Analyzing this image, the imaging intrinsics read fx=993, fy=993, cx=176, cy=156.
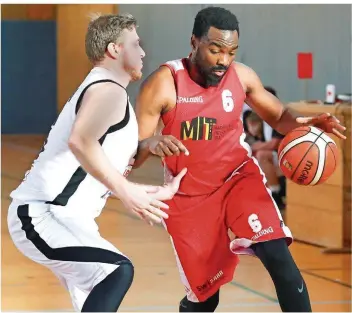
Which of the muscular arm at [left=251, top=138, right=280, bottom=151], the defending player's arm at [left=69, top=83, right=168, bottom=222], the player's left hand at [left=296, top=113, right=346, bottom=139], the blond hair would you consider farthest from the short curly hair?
the muscular arm at [left=251, top=138, right=280, bottom=151]

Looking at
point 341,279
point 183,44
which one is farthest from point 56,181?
point 183,44

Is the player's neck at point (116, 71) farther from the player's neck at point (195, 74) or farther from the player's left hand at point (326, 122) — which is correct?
the player's left hand at point (326, 122)

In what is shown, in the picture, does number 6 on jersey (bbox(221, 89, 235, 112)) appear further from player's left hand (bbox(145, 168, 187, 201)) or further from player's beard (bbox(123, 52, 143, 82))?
player's beard (bbox(123, 52, 143, 82))

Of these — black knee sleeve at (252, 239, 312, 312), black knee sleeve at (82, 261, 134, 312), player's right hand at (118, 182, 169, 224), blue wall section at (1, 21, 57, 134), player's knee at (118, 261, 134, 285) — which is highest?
player's right hand at (118, 182, 169, 224)

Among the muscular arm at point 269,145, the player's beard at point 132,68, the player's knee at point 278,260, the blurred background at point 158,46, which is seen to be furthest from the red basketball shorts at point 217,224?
the blurred background at point 158,46

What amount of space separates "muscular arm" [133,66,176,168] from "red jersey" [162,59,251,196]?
4 cm

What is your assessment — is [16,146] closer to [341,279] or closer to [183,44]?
[183,44]

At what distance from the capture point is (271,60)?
13.8m

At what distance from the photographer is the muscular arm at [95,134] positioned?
3.54 metres

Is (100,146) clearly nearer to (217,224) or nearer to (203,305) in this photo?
(217,224)

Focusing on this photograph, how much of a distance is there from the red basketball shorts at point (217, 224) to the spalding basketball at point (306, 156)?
17 centimetres

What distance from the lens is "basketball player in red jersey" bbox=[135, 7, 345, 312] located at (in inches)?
183

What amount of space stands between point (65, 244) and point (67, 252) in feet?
0.10

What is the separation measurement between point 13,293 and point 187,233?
1847mm
